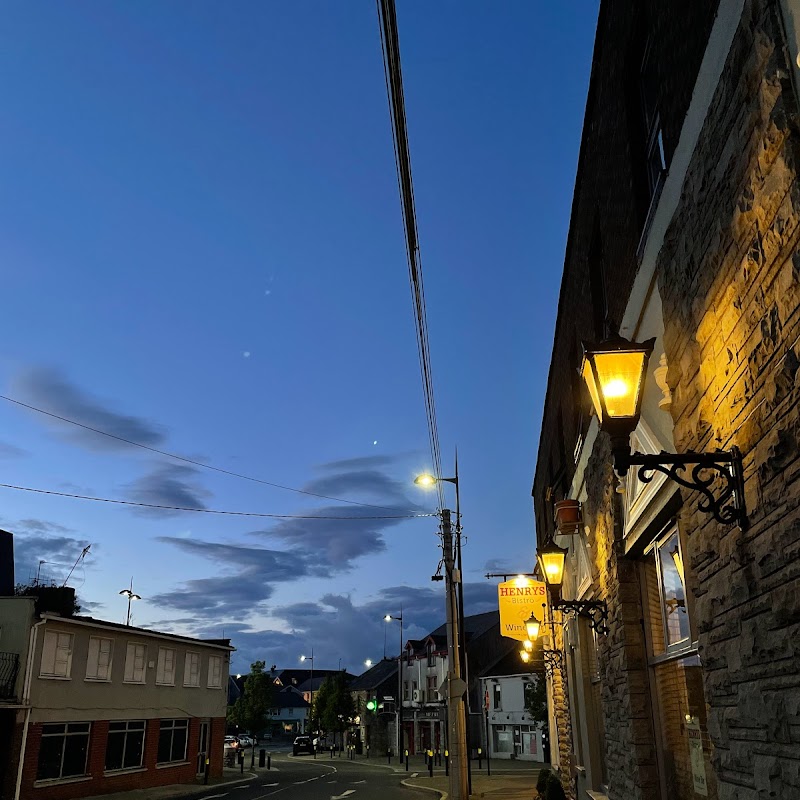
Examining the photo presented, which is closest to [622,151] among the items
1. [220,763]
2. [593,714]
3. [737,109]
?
[737,109]

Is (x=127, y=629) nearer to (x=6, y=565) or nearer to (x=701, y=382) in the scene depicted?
(x=6, y=565)

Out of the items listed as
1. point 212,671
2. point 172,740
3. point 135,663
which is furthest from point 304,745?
point 135,663

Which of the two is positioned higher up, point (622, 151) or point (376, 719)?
point (622, 151)

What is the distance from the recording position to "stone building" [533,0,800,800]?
3.68 meters

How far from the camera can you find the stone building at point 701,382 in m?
3.68

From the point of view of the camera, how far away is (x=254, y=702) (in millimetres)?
68250

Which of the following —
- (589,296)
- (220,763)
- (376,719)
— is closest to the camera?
(589,296)

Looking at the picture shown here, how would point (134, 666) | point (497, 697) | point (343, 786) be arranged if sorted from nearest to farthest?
point (134, 666) → point (343, 786) → point (497, 697)

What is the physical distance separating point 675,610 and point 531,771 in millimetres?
34615

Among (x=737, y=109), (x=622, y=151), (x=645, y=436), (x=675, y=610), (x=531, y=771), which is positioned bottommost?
(x=531, y=771)

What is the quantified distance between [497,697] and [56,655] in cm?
3544

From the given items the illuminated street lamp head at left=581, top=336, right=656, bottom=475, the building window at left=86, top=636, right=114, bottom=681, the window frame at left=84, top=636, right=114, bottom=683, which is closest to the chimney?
the window frame at left=84, top=636, right=114, bottom=683

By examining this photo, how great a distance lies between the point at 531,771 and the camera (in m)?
37.7

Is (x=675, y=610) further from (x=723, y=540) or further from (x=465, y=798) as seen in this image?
(x=465, y=798)
